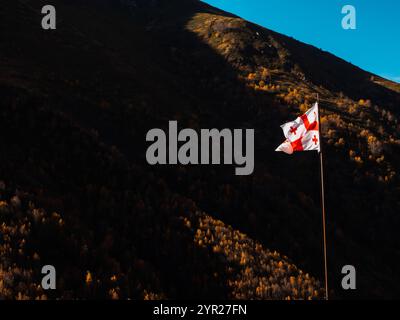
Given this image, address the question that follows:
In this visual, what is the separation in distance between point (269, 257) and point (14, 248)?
7.57m

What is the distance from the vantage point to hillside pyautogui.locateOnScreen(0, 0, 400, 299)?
10273 mm

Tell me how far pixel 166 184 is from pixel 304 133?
6710 mm

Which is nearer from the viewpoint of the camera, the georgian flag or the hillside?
the hillside

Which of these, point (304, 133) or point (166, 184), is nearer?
point (304, 133)

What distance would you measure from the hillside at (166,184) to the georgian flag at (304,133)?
3681 millimetres

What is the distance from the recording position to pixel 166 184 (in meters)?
16.4

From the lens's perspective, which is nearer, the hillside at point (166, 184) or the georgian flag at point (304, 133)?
the hillside at point (166, 184)

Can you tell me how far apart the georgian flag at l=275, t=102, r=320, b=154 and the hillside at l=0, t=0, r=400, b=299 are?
3681mm

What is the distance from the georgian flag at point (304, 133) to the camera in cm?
1189

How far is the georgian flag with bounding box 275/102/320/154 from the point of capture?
1189 centimetres

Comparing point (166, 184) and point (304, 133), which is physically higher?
point (304, 133)
